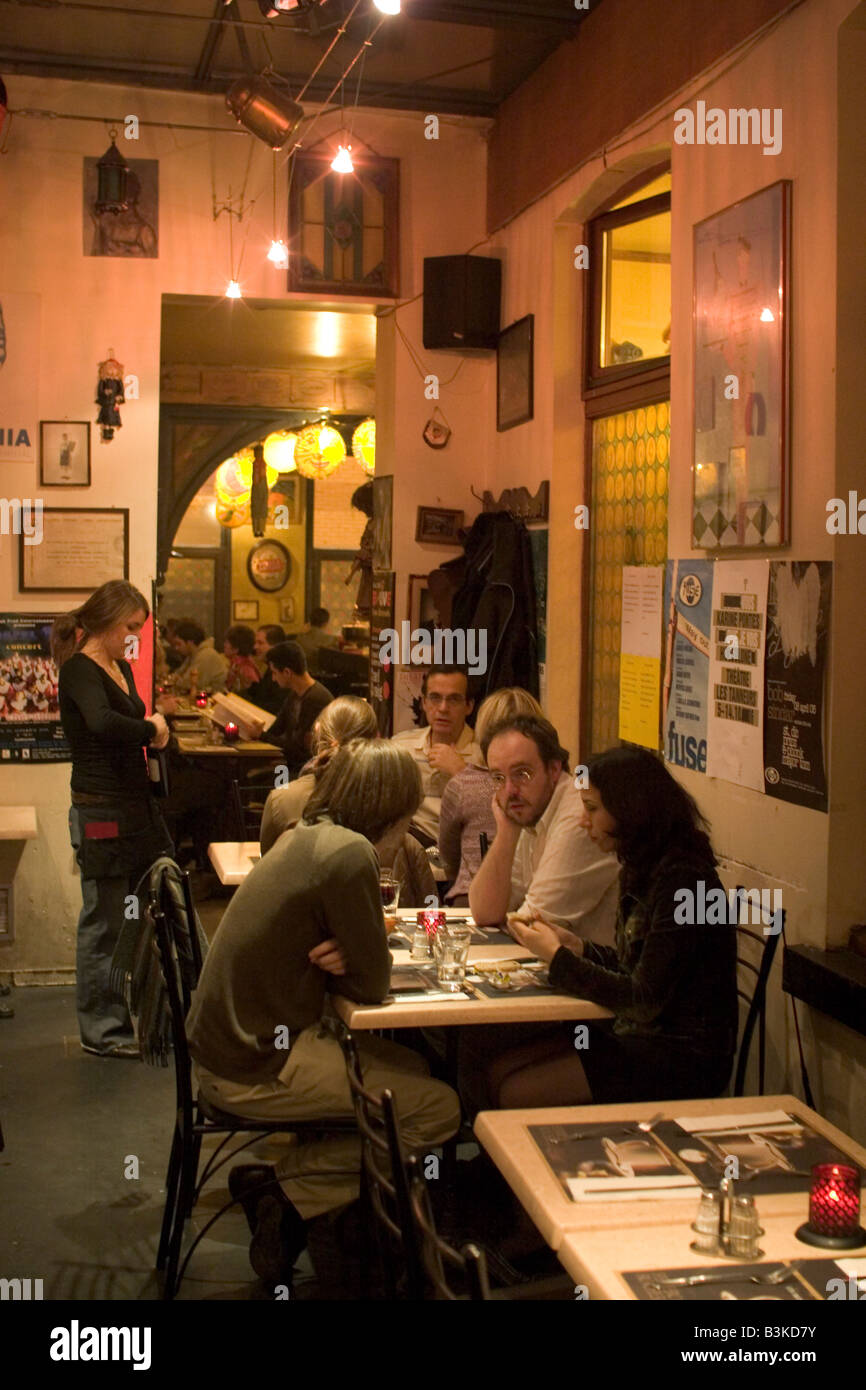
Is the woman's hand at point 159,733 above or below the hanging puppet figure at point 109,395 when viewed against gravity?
below

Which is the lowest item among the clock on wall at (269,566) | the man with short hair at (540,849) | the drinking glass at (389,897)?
the drinking glass at (389,897)

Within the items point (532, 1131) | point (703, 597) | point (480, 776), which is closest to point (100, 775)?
point (480, 776)

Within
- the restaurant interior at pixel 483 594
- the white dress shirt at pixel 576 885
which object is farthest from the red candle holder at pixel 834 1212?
the white dress shirt at pixel 576 885

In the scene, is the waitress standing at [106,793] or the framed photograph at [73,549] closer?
the waitress standing at [106,793]

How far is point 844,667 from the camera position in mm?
3635

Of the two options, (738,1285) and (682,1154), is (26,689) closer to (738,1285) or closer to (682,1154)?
(682,1154)

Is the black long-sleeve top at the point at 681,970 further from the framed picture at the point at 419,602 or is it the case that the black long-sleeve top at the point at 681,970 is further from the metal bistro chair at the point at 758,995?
the framed picture at the point at 419,602

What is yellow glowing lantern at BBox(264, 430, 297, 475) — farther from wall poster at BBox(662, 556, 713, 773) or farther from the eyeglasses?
the eyeglasses

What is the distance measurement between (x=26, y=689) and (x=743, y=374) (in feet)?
11.9

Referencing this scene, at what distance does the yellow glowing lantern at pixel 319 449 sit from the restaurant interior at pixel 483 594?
1693 millimetres

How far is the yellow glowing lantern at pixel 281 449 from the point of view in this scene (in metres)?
10.9

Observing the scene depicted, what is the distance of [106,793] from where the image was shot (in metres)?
5.27

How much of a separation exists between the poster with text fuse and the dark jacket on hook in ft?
5.57
